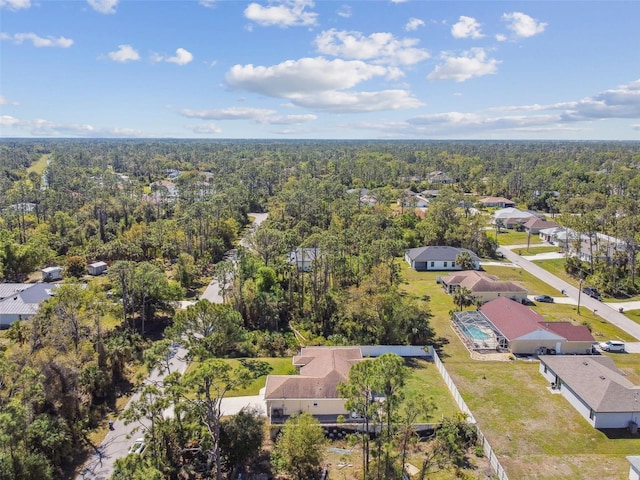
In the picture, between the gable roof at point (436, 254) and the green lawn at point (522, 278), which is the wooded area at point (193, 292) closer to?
the gable roof at point (436, 254)

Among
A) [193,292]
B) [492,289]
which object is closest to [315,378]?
[193,292]

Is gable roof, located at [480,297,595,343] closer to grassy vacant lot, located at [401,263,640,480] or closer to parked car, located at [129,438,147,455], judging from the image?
grassy vacant lot, located at [401,263,640,480]

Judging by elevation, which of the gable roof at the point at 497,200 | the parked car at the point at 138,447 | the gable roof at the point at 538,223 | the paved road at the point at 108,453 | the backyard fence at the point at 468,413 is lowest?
the paved road at the point at 108,453

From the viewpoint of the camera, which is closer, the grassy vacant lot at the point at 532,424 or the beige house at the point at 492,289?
the grassy vacant lot at the point at 532,424

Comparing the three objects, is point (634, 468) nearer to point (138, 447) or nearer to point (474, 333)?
point (474, 333)

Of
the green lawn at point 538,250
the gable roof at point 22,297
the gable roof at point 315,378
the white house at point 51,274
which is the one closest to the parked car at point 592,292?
the green lawn at point 538,250

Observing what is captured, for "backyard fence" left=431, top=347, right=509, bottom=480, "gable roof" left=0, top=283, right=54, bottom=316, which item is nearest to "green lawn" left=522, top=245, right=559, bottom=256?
"backyard fence" left=431, top=347, right=509, bottom=480
